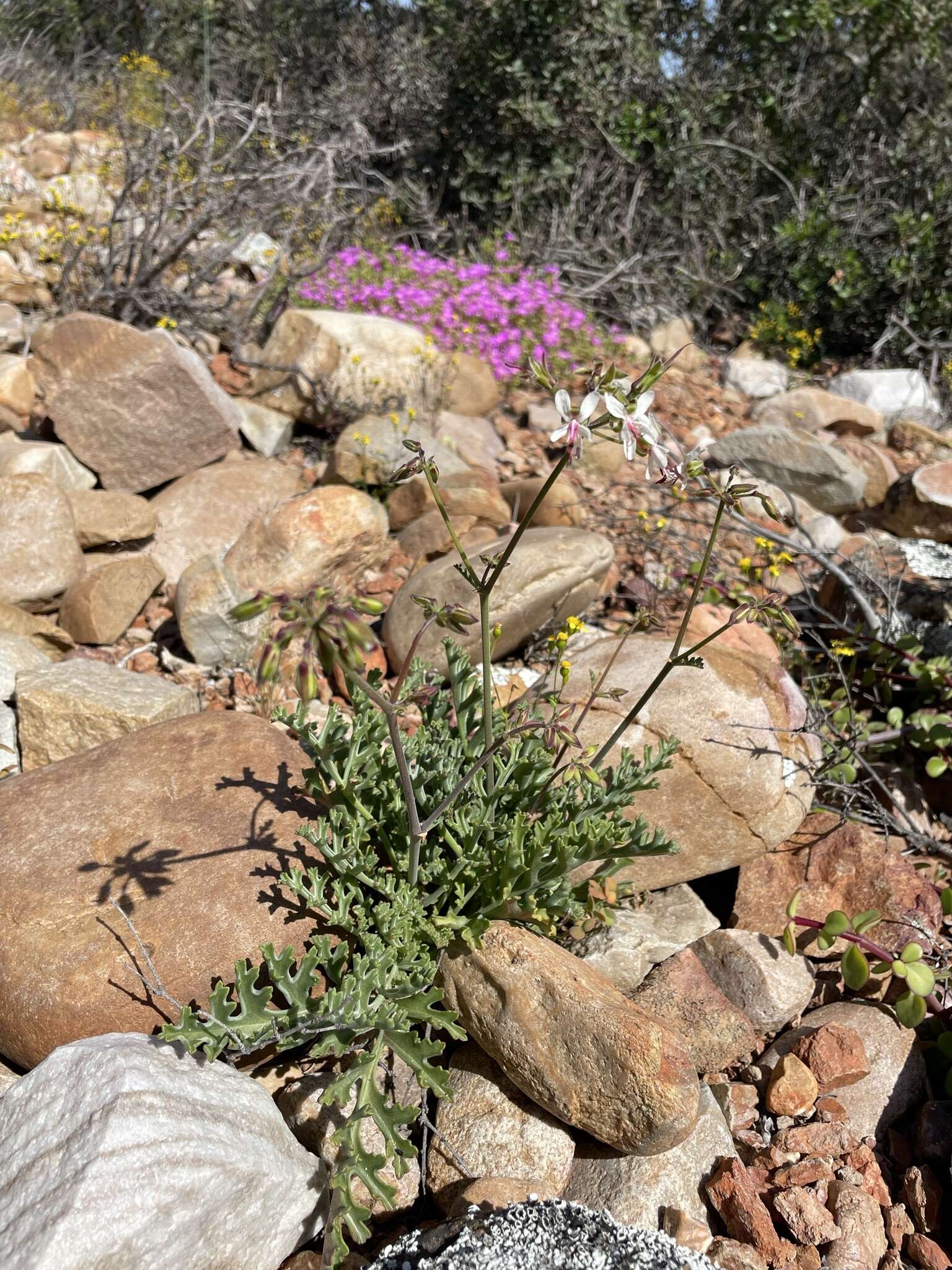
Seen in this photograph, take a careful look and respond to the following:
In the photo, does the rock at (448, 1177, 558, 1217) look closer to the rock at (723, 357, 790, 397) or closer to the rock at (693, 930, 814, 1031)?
the rock at (693, 930, 814, 1031)

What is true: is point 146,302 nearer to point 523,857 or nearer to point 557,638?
point 557,638

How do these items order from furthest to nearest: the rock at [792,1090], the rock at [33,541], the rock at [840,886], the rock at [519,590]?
the rock at [33,541] → the rock at [519,590] → the rock at [840,886] → the rock at [792,1090]

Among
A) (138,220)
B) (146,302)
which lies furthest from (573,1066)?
(138,220)

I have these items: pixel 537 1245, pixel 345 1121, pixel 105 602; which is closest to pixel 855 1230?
pixel 537 1245

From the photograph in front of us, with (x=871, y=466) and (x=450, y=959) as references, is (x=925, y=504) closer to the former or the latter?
(x=871, y=466)

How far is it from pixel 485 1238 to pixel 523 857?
903 millimetres

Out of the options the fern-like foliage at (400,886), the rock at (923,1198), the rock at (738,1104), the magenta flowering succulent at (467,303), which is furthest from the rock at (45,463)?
the rock at (923,1198)

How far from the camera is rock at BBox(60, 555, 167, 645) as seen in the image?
13.4 ft

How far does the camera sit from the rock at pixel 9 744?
3.43 m

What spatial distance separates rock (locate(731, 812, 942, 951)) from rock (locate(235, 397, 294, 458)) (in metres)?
3.47

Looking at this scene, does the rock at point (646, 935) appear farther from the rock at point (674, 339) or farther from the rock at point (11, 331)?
the rock at point (674, 339)

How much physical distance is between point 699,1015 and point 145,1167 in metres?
1.53

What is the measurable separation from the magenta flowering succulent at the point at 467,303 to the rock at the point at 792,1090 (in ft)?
16.5

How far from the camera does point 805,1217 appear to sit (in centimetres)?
233
